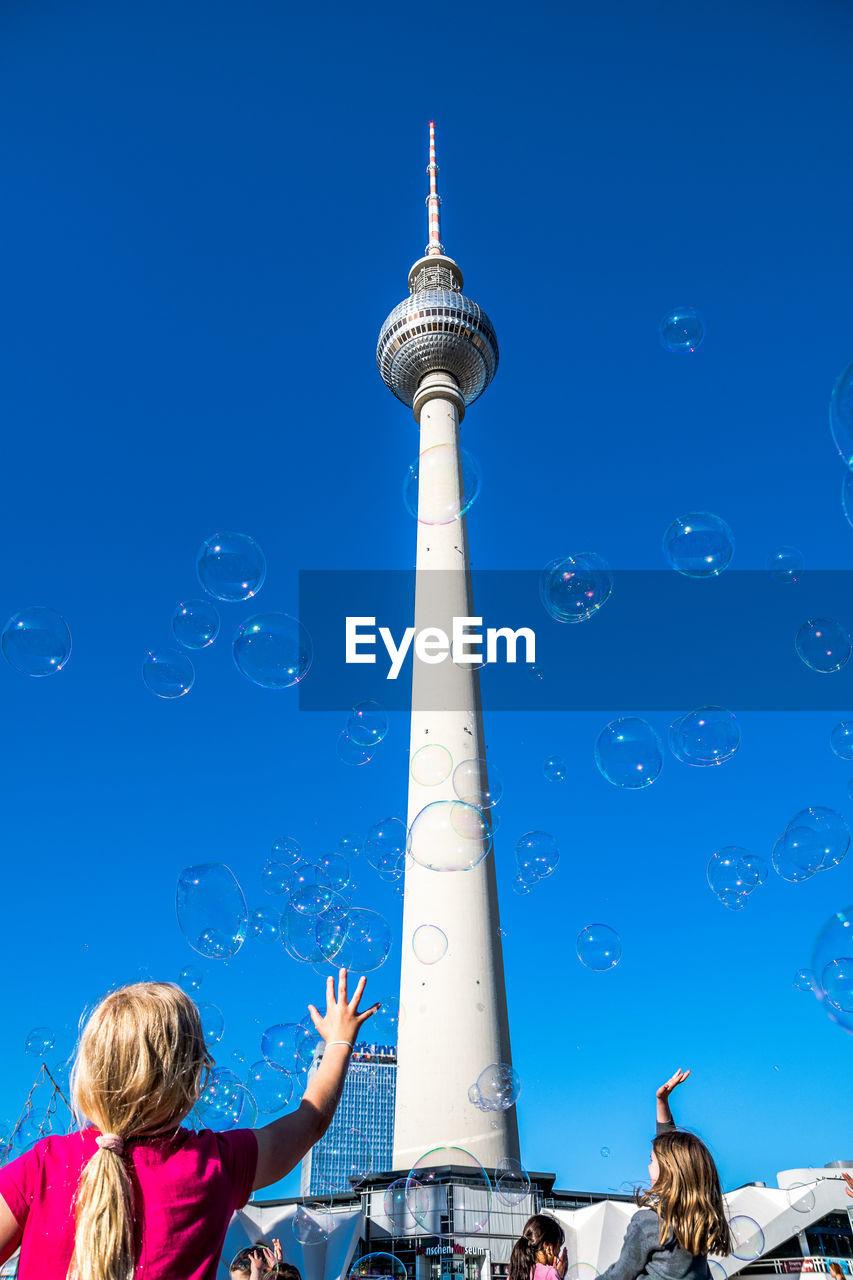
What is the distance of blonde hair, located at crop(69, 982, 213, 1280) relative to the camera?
7.21 feet

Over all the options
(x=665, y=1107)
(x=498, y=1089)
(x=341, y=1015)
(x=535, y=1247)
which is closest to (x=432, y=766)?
(x=498, y=1089)

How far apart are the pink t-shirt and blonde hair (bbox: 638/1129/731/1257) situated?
6.99 feet

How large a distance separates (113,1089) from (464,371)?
2302 inches

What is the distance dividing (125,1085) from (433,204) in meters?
70.6

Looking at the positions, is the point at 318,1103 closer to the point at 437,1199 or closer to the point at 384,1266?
the point at 437,1199

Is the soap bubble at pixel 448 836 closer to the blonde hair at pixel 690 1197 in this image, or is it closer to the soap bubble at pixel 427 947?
the soap bubble at pixel 427 947

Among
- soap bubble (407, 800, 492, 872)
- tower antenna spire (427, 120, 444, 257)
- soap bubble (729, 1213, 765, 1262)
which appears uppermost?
tower antenna spire (427, 120, 444, 257)

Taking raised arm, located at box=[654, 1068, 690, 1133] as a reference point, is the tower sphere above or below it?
above

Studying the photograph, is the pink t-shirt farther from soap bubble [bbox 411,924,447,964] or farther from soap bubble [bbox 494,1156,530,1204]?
soap bubble [bbox 494,1156,530,1204]

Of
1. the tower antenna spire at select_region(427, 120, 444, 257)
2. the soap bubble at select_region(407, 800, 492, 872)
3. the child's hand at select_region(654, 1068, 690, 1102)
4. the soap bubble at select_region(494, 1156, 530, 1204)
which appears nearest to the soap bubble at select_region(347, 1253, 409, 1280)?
the soap bubble at select_region(494, 1156, 530, 1204)

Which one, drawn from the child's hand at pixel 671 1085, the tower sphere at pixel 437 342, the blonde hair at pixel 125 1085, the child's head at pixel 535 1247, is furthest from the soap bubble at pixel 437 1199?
the tower sphere at pixel 437 342

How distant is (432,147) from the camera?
65875 millimetres

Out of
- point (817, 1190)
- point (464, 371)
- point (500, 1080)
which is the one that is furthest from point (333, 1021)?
point (464, 371)

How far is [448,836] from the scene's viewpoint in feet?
56.3
